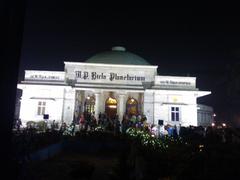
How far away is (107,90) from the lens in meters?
29.0

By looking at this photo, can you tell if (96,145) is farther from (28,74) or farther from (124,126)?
(28,74)

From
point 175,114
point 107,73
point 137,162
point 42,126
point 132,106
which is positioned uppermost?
point 107,73

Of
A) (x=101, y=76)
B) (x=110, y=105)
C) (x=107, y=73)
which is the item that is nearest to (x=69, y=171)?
(x=101, y=76)

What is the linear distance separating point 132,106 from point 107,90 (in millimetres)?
4930

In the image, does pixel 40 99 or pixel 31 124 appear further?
pixel 40 99

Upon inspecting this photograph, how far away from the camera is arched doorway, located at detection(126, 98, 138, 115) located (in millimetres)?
32375

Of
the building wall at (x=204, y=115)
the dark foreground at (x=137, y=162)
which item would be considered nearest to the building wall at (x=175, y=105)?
the building wall at (x=204, y=115)

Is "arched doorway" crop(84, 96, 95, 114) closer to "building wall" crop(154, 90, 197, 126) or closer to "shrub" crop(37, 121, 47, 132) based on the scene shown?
"shrub" crop(37, 121, 47, 132)

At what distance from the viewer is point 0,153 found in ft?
9.16

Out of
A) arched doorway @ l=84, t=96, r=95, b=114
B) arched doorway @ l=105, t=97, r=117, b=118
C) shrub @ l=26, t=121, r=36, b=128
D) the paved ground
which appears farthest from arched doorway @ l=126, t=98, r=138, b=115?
the paved ground

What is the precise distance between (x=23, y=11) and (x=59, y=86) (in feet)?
85.7

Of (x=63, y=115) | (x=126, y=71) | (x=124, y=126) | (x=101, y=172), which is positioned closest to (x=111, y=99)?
(x=126, y=71)

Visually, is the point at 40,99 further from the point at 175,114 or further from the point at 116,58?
the point at 175,114

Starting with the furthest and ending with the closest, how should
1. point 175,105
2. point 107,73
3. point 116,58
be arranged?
point 116,58 → point 107,73 → point 175,105
